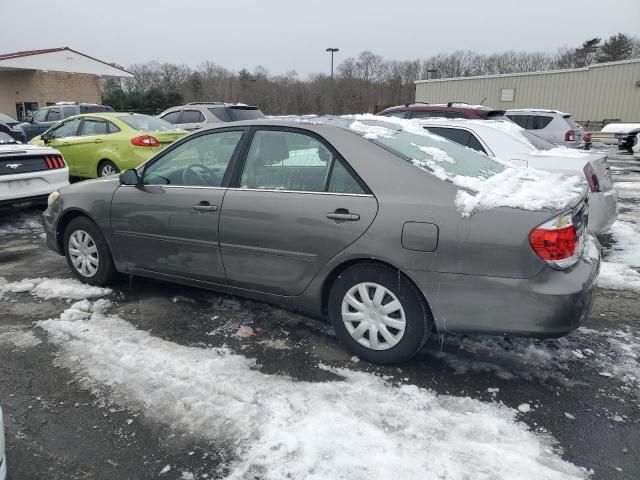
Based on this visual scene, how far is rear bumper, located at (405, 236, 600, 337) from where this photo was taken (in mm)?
2795

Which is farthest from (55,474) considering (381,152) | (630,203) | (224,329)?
(630,203)

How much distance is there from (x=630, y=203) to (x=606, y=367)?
6.75m

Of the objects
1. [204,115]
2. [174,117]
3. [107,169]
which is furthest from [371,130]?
[174,117]

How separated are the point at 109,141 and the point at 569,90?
98.2ft

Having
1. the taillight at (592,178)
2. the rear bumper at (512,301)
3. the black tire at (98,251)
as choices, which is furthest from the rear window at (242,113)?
the rear bumper at (512,301)

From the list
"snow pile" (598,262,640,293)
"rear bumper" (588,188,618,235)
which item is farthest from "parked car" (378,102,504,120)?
"snow pile" (598,262,640,293)

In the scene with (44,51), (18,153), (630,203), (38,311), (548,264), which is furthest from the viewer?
(44,51)

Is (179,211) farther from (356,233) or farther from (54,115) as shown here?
(54,115)

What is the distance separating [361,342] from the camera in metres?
3.34

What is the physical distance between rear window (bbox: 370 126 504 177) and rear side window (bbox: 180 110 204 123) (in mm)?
9128

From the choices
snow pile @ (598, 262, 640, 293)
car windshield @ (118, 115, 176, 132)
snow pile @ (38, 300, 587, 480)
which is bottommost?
snow pile @ (38, 300, 587, 480)

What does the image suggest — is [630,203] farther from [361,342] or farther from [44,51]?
[44,51]

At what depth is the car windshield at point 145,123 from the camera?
932 centimetres

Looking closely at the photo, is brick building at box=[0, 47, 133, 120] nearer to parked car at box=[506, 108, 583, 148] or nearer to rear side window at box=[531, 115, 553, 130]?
parked car at box=[506, 108, 583, 148]
